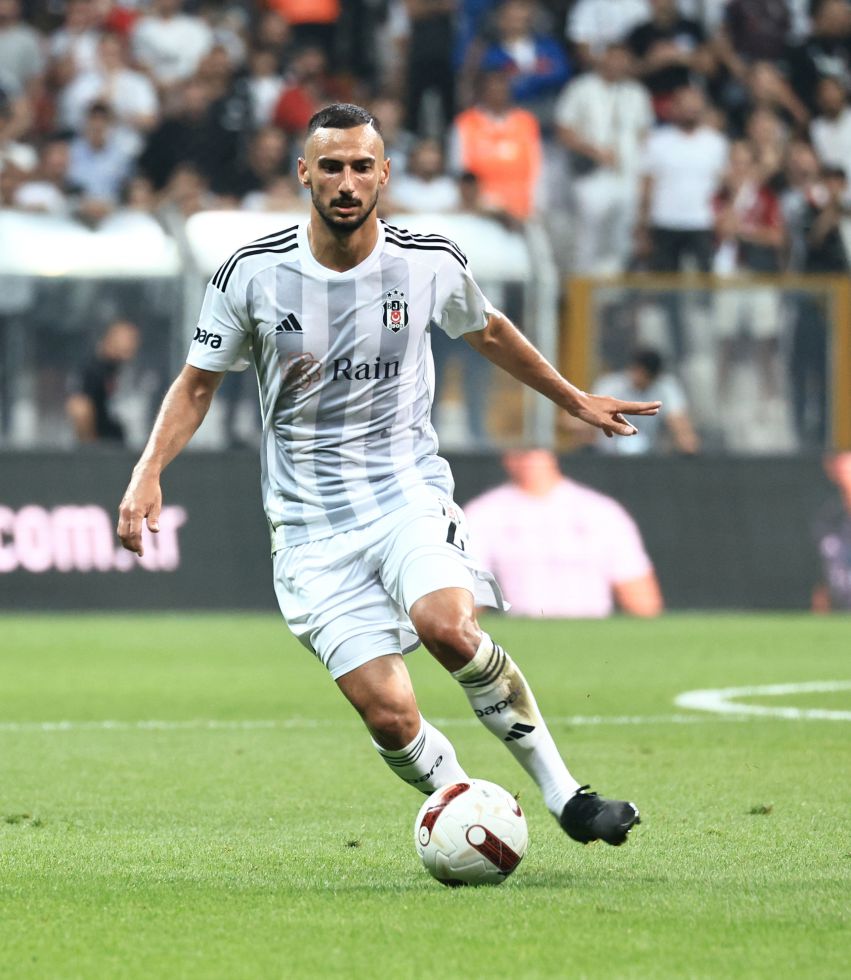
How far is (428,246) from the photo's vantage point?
5.73 meters

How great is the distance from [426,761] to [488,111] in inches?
452

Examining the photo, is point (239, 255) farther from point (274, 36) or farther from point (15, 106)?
point (274, 36)

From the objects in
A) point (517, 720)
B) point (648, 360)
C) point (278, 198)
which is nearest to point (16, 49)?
point (278, 198)

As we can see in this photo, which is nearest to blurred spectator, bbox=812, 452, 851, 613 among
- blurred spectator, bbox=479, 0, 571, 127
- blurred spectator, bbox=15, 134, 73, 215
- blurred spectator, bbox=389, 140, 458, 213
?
blurred spectator, bbox=389, 140, 458, 213

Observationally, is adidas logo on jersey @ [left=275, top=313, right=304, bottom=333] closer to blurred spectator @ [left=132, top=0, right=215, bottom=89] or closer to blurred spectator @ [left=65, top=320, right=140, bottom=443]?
blurred spectator @ [left=65, top=320, right=140, bottom=443]

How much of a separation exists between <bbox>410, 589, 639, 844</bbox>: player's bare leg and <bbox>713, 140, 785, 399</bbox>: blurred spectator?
9212 mm

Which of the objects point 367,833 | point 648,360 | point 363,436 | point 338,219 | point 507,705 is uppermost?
point 338,219

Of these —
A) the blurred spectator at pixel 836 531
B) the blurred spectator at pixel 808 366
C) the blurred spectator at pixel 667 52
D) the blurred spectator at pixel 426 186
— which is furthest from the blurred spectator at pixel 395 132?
Result: the blurred spectator at pixel 836 531

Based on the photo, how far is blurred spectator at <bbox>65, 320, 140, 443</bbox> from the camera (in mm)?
13914

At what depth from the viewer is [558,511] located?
46.6ft

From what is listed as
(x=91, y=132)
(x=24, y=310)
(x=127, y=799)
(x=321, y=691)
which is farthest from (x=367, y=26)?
(x=127, y=799)

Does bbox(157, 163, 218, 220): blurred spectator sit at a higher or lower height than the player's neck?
lower

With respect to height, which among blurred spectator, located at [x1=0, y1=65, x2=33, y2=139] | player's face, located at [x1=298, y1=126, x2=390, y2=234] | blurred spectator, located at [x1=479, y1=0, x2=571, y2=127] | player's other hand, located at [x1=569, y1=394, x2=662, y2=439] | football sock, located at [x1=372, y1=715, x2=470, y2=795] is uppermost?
blurred spectator, located at [x1=479, y1=0, x2=571, y2=127]

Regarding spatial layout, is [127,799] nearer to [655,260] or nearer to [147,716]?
[147,716]
